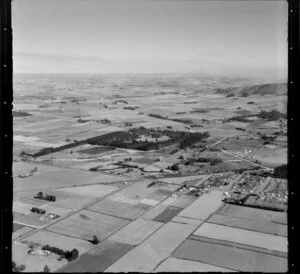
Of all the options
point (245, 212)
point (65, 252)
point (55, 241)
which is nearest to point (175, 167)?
point (245, 212)

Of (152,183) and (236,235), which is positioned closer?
(236,235)

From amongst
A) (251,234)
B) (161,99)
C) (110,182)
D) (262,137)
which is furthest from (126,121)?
(251,234)

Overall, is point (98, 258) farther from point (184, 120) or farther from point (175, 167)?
point (184, 120)

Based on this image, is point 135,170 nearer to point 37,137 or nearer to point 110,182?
point 110,182

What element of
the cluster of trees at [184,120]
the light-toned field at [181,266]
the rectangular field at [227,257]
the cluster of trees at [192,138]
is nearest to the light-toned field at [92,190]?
the rectangular field at [227,257]

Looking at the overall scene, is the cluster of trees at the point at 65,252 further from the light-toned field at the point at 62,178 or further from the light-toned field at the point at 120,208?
the light-toned field at the point at 62,178

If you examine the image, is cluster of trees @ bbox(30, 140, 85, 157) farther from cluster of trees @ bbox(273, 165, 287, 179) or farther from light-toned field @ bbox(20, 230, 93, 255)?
cluster of trees @ bbox(273, 165, 287, 179)

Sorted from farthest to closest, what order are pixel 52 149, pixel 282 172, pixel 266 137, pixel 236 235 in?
pixel 52 149, pixel 266 137, pixel 236 235, pixel 282 172
